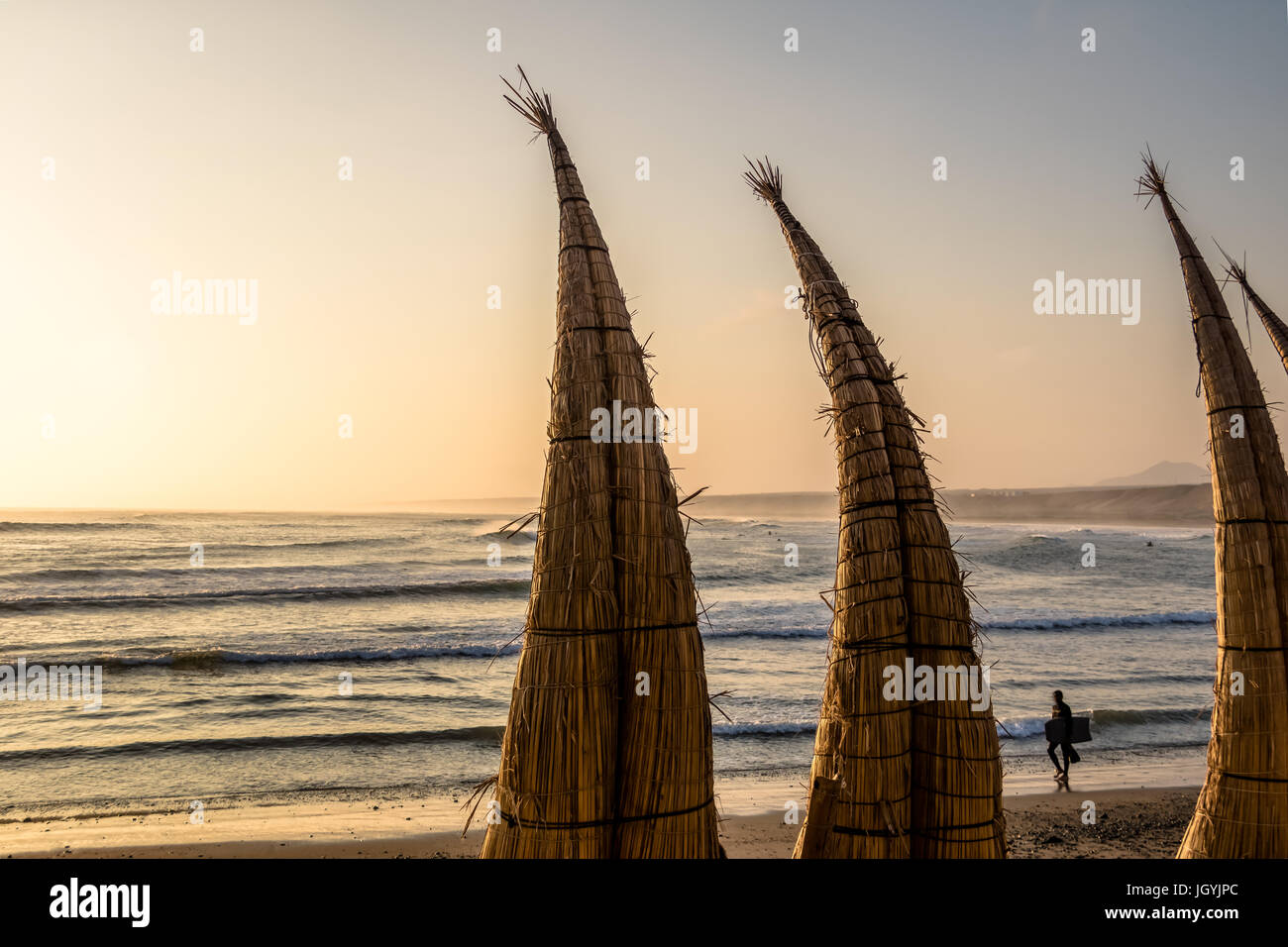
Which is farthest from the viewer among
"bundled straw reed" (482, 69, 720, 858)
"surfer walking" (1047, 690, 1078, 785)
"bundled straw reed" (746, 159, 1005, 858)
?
"surfer walking" (1047, 690, 1078, 785)

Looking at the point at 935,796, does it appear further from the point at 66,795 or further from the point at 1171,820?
the point at 66,795

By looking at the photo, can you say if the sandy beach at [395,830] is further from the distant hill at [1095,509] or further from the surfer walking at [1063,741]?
the distant hill at [1095,509]

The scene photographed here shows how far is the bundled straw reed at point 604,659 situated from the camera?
7.78 ft

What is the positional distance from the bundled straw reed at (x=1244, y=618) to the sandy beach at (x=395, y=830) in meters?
4.66

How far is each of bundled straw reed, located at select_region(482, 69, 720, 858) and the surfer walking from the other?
895cm

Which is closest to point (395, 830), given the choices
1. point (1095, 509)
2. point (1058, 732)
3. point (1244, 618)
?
point (1058, 732)

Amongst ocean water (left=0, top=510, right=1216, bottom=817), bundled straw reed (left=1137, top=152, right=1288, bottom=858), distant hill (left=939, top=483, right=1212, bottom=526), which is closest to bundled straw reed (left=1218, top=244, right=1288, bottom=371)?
bundled straw reed (left=1137, top=152, right=1288, bottom=858)

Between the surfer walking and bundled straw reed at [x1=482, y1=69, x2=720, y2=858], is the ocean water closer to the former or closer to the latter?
bundled straw reed at [x1=482, y1=69, x2=720, y2=858]

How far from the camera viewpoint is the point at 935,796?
3061 mm

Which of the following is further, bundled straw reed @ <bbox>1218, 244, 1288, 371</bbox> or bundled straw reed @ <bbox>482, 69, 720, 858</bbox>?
bundled straw reed @ <bbox>1218, 244, 1288, 371</bbox>

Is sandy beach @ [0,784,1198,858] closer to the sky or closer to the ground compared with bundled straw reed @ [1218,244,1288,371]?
closer to the ground

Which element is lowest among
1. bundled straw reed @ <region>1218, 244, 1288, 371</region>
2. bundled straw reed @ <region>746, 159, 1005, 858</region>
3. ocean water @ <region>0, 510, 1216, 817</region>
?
ocean water @ <region>0, 510, 1216, 817</region>

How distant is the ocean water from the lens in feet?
37.2
